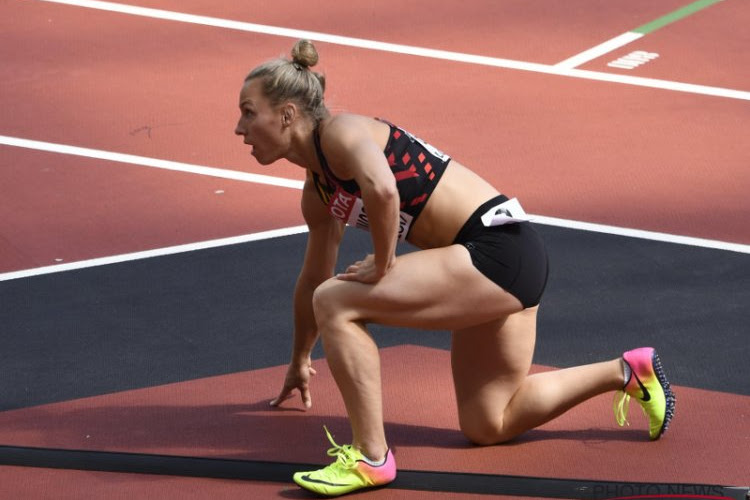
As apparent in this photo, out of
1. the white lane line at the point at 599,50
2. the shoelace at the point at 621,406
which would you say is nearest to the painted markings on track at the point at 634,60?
the white lane line at the point at 599,50

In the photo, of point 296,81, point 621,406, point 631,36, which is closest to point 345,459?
point 621,406

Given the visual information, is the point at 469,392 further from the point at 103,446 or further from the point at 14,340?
the point at 14,340

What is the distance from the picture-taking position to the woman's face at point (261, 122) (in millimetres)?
5430

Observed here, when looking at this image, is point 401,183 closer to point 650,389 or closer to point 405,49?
point 650,389

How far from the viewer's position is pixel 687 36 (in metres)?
11.2

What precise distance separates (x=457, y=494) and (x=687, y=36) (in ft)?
21.6

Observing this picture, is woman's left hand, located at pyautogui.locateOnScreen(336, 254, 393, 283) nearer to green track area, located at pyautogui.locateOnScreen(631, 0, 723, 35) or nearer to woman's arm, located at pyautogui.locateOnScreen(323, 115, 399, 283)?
woman's arm, located at pyautogui.locateOnScreen(323, 115, 399, 283)

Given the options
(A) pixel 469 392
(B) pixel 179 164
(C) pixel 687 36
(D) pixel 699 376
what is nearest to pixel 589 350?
(D) pixel 699 376

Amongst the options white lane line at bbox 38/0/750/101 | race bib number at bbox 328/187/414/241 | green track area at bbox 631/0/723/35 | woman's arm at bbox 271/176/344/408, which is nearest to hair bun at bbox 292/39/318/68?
race bib number at bbox 328/187/414/241

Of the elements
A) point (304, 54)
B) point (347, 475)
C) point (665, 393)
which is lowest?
point (347, 475)

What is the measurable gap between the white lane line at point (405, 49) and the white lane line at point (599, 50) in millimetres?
91

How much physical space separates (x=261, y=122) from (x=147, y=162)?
3984mm

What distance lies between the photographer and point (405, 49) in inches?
438

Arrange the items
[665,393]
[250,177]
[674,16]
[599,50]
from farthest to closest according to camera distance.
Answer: [674,16] → [599,50] → [250,177] → [665,393]
